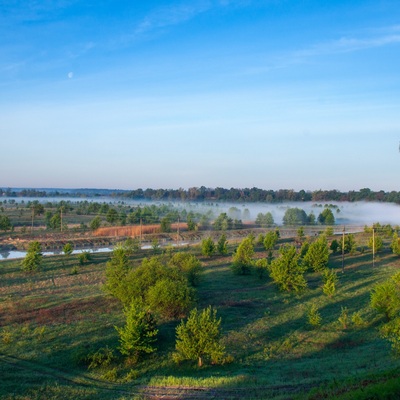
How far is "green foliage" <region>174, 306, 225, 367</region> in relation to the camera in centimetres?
1705

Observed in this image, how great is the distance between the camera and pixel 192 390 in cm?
1369

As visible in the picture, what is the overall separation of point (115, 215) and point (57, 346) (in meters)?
59.7

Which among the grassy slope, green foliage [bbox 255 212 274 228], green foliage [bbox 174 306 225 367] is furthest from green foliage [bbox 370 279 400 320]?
green foliage [bbox 255 212 274 228]

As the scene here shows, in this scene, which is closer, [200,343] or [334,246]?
[200,343]

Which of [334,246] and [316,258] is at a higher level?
[316,258]

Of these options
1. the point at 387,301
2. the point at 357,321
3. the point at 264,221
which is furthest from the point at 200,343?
the point at 264,221

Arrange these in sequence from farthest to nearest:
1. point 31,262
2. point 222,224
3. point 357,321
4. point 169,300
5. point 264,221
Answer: point 264,221 → point 222,224 → point 31,262 → point 169,300 → point 357,321

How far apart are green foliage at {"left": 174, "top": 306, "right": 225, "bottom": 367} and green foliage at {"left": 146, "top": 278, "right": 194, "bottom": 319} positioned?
5135 mm

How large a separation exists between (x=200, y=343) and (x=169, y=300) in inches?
236

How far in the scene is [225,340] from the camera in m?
19.5

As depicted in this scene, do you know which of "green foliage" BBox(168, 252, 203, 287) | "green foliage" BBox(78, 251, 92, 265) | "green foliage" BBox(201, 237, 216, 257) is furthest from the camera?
"green foliage" BBox(201, 237, 216, 257)

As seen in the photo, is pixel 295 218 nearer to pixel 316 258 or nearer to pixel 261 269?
pixel 316 258

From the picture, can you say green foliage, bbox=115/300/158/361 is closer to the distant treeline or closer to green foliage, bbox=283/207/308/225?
green foliage, bbox=283/207/308/225

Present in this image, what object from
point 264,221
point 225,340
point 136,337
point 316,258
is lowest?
point 225,340
